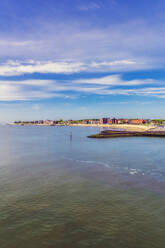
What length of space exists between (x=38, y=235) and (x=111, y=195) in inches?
348

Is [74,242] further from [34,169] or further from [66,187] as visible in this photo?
[34,169]

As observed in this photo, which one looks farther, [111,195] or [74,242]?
[111,195]

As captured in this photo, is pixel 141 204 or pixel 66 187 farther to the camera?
pixel 66 187

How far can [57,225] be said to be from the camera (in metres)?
14.0

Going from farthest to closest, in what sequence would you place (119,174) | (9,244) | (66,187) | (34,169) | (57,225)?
(34,169), (119,174), (66,187), (57,225), (9,244)

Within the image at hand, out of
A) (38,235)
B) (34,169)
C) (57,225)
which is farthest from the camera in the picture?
(34,169)

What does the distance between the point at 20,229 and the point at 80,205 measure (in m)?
5.59

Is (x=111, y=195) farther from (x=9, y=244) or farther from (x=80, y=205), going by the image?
(x=9, y=244)

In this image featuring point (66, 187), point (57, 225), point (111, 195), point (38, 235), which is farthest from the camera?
point (66, 187)

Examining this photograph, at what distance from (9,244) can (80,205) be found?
22.4ft

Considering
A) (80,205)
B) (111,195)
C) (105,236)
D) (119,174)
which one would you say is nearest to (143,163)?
(119,174)

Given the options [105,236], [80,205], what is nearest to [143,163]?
[80,205]

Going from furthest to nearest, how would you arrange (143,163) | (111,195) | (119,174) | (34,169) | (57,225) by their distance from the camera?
(143,163)
(34,169)
(119,174)
(111,195)
(57,225)

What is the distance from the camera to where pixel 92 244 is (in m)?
12.0
